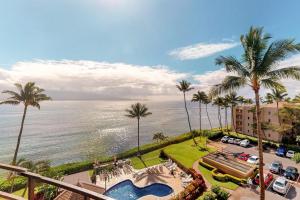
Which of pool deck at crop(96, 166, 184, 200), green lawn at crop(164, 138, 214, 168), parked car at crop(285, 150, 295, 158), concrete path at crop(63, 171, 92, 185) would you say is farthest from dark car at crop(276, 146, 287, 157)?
concrete path at crop(63, 171, 92, 185)

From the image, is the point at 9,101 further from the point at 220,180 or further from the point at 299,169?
the point at 299,169

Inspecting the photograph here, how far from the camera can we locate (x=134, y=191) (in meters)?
25.1

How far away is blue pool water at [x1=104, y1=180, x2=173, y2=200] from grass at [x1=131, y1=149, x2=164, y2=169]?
24.9 ft

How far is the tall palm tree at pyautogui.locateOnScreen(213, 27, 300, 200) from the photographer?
13.0 meters

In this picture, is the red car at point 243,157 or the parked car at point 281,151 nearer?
the red car at point 243,157

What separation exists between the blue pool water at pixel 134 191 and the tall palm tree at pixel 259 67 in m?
13.5

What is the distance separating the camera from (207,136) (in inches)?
1957

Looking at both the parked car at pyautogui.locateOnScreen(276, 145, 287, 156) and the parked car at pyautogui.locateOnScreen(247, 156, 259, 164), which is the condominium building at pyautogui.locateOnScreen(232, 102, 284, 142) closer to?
the parked car at pyautogui.locateOnScreen(276, 145, 287, 156)

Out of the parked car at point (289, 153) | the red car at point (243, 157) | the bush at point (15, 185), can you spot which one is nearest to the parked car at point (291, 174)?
the red car at point (243, 157)

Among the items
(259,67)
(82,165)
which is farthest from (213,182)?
(82,165)

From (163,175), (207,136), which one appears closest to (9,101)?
(163,175)

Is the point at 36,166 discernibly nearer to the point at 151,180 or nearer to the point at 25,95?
the point at 25,95

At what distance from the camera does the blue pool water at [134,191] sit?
2412 cm

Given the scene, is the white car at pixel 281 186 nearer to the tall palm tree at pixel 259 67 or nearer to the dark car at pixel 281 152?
the tall palm tree at pixel 259 67
